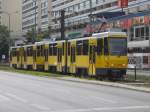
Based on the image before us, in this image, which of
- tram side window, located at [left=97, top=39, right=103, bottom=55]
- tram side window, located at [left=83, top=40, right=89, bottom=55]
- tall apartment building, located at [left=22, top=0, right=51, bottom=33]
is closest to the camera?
tram side window, located at [left=97, top=39, right=103, bottom=55]

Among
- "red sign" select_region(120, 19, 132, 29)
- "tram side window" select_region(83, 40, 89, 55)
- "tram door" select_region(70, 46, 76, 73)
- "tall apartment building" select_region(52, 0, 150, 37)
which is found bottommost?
"tram door" select_region(70, 46, 76, 73)

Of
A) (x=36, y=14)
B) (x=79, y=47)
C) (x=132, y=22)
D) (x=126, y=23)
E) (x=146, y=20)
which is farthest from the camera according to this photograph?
(x=36, y=14)

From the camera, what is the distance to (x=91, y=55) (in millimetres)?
39344

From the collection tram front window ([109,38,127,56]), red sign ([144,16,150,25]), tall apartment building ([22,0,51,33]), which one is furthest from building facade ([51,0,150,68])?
tram front window ([109,38,127,56])

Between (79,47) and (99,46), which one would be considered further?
(79,47)

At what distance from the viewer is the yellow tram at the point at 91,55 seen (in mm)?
37469

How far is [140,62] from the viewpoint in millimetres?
65062

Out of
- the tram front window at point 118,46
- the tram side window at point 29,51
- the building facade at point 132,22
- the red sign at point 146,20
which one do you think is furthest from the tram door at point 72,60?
the red sign at point 146,20

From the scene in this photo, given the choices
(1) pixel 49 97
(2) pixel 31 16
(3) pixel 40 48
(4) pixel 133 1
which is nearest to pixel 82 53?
(3) pixel 40 48

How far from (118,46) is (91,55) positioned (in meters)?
2.60

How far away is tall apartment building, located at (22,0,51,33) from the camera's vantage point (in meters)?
171

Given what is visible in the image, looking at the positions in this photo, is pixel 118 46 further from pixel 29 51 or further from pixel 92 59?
pixel 29 51

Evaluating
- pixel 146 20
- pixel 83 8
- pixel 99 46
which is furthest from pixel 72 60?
pixel 83 8

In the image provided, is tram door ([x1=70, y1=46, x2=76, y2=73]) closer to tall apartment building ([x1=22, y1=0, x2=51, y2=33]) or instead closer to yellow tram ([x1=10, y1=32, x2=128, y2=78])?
yellow tram ([x1=10, y1=32, x2=128, y2=78])
